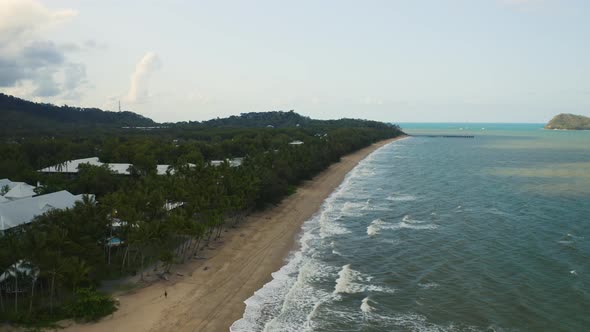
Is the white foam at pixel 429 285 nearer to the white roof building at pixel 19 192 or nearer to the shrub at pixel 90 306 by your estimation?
the shrub at pixel 90 306

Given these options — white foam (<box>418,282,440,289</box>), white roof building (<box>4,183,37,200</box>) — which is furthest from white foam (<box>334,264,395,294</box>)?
white roof building (<box>4,183,37,200</box>)

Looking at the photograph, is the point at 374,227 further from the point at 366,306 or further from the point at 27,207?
the point at 27,207

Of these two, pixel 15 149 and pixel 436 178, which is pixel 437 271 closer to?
pixel 436 178

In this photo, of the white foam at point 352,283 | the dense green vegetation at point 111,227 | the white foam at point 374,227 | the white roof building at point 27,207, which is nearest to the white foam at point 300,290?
the white foam at point 352,283

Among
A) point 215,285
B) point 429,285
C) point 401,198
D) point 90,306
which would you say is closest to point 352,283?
point 429,285

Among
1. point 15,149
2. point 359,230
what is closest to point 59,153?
point 15,149

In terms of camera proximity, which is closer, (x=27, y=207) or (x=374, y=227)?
(x=27, y=207)
